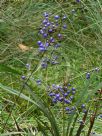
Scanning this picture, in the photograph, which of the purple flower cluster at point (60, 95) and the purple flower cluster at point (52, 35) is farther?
the purple flower cluster at point (52, 35)

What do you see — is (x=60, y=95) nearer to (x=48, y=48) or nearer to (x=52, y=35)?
(x=48, y=48)

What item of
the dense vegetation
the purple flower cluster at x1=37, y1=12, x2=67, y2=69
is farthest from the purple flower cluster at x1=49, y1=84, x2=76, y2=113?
the purple flower cluster at x1=37, y1=12, x2=67, y2=69

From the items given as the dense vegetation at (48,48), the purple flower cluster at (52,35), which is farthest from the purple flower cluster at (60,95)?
the purple flower cluster at (52,35)

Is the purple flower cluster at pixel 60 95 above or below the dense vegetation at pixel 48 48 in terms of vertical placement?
above

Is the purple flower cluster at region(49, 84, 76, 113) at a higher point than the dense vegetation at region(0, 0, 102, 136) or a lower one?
higher

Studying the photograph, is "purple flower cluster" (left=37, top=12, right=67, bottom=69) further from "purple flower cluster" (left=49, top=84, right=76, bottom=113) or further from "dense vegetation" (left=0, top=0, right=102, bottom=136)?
"purple flower cluster" (left=49, top=84, right=76, bottom=113)

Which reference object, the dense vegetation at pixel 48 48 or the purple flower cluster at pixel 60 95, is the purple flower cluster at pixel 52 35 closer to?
the dense vegetation at pixel 48 48

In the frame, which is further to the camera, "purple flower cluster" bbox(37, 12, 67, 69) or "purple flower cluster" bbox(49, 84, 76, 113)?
"purple flower cluster" bbox(37, 12, 67, 69)

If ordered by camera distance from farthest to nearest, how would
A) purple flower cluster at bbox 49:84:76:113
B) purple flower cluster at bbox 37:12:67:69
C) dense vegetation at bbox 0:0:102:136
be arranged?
purple flower cluster at bbox 37:12:67:69, dense vegetation at bbox 0:0:102:136, purple flower cluster at bbox 49:84:76:113

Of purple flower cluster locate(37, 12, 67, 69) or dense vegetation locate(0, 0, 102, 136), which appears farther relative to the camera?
purple flower cluster locate(37, 12, 67, 69)

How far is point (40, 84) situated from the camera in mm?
3107

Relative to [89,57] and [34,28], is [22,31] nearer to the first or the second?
[34,28]

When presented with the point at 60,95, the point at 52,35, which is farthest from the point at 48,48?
the point at 60,95


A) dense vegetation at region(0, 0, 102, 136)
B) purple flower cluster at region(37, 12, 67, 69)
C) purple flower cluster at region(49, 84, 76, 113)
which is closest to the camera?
purple flower cluster at region(49, 84, 76, 113)
